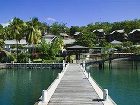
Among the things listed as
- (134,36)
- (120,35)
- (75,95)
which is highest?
(120,35)

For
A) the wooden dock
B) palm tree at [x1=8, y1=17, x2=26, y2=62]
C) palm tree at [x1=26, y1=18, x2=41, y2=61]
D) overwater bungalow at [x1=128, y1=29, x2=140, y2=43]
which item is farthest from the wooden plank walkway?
overwater bungalow at [x1=128, y1=29, x2=140, y2=43]

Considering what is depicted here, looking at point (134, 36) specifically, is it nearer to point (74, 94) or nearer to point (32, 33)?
point (32, 33)

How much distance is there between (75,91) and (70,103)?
21.1 ft

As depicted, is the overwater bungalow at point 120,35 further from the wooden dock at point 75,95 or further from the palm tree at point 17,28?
the wooden dock at point 75,95

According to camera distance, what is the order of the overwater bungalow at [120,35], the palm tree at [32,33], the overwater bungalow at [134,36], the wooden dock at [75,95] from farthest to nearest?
the overwater bungalow at [120,35] → the overwater bungalow at [134,36] → the palm tree at [32,33] → the wooden dock at [75,95]

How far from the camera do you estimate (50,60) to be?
80.9 meters

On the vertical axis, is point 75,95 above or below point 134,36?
below

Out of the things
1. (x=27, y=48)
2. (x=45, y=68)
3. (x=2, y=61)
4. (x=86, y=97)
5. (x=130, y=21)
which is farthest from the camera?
(x=130, y=21)

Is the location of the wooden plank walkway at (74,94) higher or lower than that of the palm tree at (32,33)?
lower

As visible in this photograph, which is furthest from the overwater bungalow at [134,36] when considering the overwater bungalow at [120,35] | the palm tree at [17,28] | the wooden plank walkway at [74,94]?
the wooden plank walkway at [74,94]

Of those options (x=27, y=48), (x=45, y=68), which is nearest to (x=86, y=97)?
(x=45, y=68)

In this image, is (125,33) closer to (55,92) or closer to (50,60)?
(50,60)

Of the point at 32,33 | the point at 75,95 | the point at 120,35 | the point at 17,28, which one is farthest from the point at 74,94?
the point at 120,35

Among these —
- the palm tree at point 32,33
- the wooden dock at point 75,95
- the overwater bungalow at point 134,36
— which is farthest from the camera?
the overwater bungalow at point 134,36
